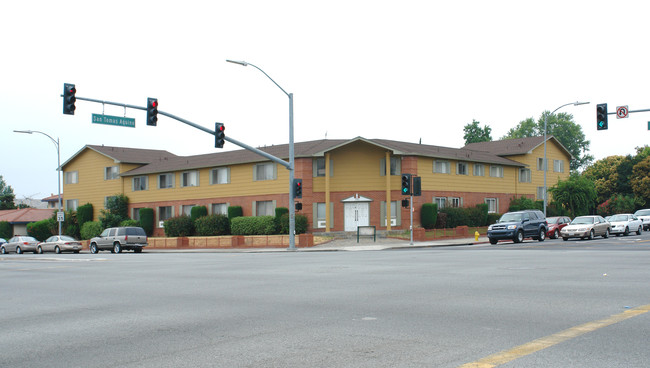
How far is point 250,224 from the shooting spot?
157ft

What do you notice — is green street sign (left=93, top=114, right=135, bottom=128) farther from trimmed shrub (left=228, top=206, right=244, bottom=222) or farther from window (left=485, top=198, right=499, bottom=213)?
window (left=485, top=198, right=499, bottom=213)

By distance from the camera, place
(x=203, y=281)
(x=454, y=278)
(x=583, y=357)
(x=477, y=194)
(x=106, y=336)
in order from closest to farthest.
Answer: (x=583, y=357)
(x=106, y=336)
(x=454, y=278)
(x=203, y=281)
(x=477, y=194)

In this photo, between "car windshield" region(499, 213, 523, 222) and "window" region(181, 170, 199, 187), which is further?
"window" region(181, 170, 199, 187)

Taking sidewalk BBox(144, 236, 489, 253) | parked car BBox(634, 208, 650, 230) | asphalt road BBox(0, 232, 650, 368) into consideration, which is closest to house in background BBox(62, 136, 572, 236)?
sidewalk BBox(144, 236, 489, 253)

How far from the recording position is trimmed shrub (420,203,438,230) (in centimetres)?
4775

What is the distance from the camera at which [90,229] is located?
6028 centimetres

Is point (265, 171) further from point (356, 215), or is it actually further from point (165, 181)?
point (165, 181)

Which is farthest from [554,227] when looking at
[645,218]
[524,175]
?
[524,175]

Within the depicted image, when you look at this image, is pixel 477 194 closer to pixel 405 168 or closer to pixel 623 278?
pixel 405 168

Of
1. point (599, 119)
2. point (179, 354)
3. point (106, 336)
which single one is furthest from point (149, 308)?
point (599, 119)

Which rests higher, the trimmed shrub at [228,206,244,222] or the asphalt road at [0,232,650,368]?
the trimmed shrub at [228,206,244,222]

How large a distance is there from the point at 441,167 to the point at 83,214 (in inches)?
1392

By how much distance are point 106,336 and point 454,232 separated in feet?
135

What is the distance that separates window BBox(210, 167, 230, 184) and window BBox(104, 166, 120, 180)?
43.0 feet
